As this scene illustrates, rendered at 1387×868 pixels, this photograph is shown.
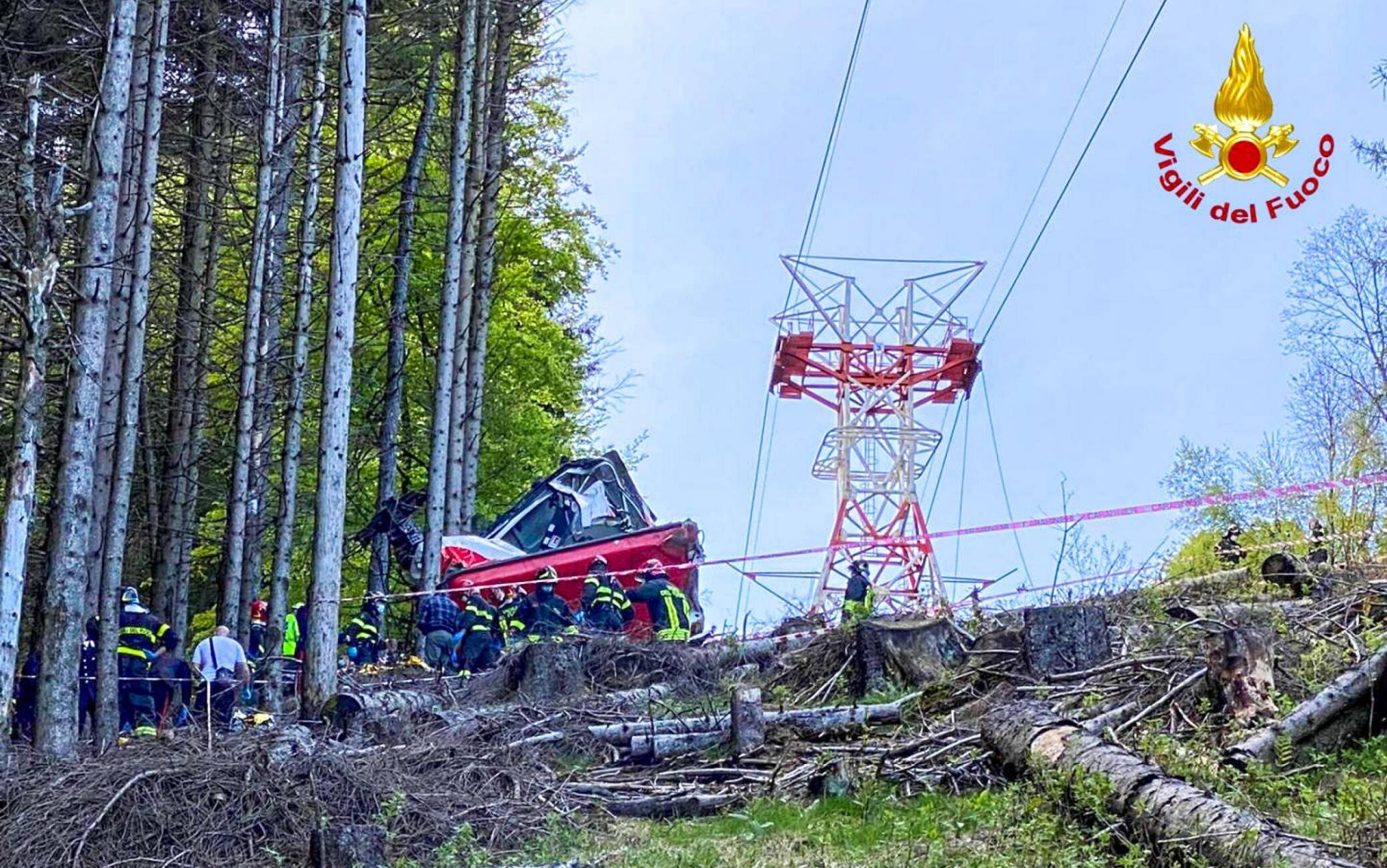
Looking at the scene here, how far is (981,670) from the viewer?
1066 cm

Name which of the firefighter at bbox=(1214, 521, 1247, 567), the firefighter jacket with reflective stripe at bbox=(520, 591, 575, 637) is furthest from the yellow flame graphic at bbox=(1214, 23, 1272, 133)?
the firefighter jacket with reflective stripe at bbox=(520, 591, 575, 637)

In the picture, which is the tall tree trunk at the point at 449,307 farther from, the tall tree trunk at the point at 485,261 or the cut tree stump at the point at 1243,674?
the cut tree stump at the point at 1243,674

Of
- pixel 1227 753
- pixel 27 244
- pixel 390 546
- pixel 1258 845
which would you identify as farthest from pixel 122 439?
pixel 1258 845

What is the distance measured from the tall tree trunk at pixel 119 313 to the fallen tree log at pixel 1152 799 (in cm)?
1105

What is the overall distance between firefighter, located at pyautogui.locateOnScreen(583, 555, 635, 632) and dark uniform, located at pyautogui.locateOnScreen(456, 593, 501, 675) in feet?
3.48

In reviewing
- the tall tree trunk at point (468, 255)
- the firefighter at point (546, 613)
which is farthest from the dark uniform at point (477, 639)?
the tall tree trunk at point (468, 255)

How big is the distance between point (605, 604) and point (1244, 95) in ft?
27.5

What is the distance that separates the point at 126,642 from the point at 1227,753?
36.8 feet

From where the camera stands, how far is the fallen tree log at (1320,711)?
8.15 m

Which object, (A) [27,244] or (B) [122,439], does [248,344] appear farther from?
(A) [27,244]

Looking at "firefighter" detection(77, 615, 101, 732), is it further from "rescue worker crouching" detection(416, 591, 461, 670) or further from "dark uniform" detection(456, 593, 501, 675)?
"dark uniform" detection(456, 593, 501, 675)

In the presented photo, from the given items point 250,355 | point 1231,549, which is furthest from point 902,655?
point 250,355

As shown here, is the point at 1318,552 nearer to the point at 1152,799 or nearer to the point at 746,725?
the point at 746,725

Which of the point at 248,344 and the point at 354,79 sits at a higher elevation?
the point at 354,79
